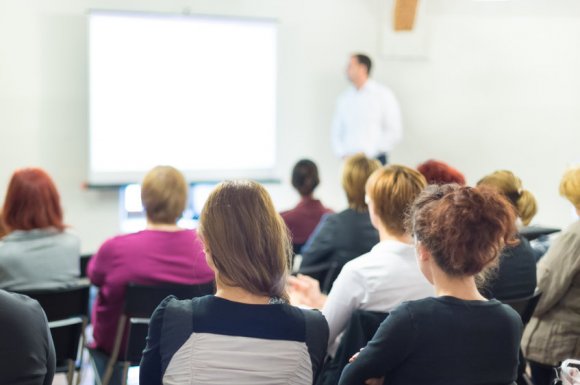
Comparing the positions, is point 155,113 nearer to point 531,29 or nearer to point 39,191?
point 39,191

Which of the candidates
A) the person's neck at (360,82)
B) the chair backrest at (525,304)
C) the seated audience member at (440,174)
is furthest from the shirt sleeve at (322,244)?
the person's neck at (360,82)

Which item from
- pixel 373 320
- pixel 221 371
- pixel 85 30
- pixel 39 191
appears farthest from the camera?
pixel 85 30

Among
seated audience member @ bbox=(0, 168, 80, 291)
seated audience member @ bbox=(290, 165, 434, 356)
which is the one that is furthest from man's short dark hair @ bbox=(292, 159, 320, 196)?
seated audience member @ bbox=(290, 165, 434, 356)

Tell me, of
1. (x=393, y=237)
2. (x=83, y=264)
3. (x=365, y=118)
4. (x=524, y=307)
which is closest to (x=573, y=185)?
(x=524, y=307)

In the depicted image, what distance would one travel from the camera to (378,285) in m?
2.51

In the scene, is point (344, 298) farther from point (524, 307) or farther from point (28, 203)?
point (28, 203)

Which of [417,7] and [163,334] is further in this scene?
[417,7]

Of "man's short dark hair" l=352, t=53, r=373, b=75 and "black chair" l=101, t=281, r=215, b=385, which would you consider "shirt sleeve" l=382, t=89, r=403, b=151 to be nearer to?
"man's short dark hair" l=352, t=53, r=373, b=75

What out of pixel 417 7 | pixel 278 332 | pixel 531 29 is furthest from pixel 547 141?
pixel 278 332

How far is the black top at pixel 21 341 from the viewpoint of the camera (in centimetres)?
187

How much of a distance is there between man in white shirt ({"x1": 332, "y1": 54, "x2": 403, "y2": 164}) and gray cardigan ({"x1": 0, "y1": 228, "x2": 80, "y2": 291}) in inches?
146

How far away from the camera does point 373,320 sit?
236cm

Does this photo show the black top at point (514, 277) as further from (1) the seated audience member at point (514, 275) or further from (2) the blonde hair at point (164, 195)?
(2) the blonde hair at point (164, 195)

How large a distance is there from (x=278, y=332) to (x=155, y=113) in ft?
15.0
